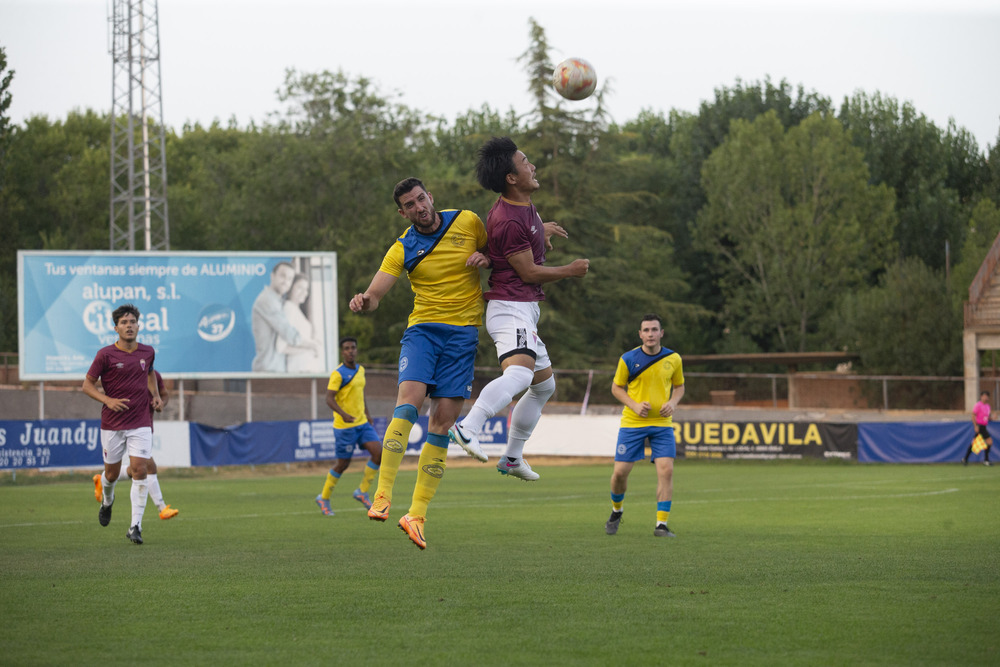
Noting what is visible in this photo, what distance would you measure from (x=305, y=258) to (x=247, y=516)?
18003 millimetres

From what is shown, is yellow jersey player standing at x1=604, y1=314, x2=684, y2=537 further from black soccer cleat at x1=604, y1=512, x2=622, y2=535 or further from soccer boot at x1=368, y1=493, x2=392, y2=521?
soccer boot at x1=368, y1=493, x2=392, y2=521

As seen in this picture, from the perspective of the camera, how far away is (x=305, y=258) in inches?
1256

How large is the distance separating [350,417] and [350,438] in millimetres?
372

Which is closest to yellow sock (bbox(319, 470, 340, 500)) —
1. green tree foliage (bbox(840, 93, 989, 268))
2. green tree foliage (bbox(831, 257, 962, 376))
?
green tree foliage (bbox(831, 257, 962, 376))

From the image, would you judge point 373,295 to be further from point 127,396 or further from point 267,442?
point 267,442

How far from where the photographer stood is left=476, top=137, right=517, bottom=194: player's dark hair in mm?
7824

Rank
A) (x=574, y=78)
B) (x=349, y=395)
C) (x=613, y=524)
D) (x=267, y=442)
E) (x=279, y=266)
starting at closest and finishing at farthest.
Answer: (x=574, y=78)
(x=613, y=524)
(x=349, y=395)
(x=267, y=442)
(x=279, y=266)

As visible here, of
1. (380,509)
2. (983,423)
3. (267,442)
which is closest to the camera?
(380,509)

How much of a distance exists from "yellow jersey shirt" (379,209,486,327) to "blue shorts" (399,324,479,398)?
0.07 metres

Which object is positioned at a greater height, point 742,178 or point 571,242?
point 742,178

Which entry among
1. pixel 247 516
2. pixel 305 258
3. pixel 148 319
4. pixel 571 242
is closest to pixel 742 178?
pixel 571 242

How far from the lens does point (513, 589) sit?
715 cm

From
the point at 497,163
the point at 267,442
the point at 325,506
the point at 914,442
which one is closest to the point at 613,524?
the point at 325,506

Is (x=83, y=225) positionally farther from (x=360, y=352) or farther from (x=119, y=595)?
(x=119, y=595)
